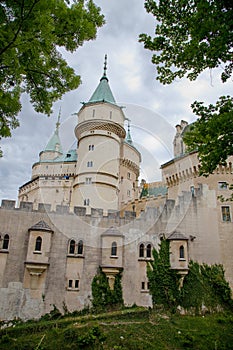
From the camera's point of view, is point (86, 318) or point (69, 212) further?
point (69, 212)

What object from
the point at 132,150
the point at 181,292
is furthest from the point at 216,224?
the point at 132,150

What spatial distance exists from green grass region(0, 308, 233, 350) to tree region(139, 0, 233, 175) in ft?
27.8

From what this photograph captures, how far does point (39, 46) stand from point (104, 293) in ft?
50.1

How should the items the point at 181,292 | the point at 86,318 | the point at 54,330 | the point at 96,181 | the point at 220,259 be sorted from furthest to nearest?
the point at 96,181 → the point at 220,259 → the point at 181,292 → the point at 86,318 → the point at 54,330

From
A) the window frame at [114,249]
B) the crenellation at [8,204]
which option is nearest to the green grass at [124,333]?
the window frame at [114,249]

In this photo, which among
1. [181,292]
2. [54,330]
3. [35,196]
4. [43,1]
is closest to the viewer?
[43,1]

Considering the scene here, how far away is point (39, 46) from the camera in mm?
8711

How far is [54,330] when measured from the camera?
49.3 feet

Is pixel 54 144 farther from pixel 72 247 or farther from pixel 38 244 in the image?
pixel 38 244

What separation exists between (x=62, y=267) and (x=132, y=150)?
29.8 m

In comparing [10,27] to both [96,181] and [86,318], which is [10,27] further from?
[96,181]

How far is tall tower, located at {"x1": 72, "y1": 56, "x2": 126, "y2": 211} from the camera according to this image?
34062mm

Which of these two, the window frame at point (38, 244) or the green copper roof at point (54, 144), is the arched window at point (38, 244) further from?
the green copper roof at point (54, 144)

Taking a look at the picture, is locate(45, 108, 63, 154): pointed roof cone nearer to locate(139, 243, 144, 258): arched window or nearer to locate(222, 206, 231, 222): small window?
Result: locate(139, 243, 144, 258): arched window
